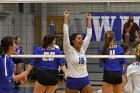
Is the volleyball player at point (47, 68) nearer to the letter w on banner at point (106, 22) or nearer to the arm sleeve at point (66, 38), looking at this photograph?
the arm sleeve at point (66, 38)

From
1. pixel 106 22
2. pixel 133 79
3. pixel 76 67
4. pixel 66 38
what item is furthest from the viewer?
pixel 106 22

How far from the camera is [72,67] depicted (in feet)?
20.7

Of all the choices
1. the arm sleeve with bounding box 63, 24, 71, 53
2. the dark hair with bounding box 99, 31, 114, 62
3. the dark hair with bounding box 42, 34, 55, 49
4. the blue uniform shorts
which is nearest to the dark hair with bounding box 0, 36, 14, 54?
the arm sleeve with bounding box 63, 24, 71, 53

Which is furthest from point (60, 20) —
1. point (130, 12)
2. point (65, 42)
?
point (65, 42)

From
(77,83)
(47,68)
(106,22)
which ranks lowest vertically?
(77,83)

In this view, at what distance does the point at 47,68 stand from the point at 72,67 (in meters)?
1.22

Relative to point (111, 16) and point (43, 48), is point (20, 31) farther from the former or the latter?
point (43, 48)

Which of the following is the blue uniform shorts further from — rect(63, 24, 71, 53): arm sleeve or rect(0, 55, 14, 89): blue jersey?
rect(0, 55, 14, 89): blue jersey

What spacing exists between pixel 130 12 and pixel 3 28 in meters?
4.96

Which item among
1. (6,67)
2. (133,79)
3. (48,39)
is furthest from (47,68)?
(133,79)

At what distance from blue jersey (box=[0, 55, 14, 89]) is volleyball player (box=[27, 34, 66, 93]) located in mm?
2032

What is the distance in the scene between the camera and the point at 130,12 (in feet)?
48.5

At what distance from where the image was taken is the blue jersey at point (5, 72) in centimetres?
518

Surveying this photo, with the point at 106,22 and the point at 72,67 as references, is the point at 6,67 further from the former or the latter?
the point at 106,22
